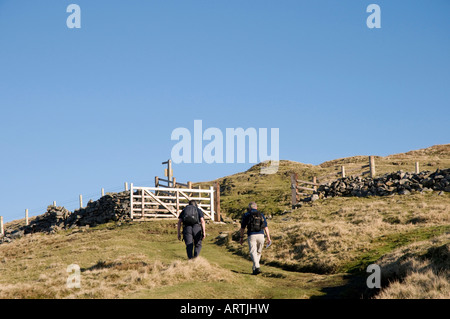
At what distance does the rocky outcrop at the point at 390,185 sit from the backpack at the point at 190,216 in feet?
66.8

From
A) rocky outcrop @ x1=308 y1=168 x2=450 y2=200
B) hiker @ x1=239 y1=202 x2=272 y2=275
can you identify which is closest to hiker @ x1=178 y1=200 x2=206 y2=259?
hiker @ x1=239 y1=202 x2=272 y2=275

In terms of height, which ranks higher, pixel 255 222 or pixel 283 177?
pixel 255 222

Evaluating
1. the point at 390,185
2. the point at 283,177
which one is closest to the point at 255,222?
the point at 390,185

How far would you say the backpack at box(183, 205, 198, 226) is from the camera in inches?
596

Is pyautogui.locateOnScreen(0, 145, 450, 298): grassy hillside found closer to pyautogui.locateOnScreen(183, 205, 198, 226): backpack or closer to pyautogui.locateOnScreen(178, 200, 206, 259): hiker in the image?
pyautogui.locateOnScreen(178, 200, 206, 259): hiker

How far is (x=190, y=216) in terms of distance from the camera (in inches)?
596

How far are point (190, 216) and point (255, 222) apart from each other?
206 centimetres

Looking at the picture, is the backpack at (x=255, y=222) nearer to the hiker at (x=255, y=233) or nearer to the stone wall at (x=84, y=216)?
the hiker at (x=255, y=233)

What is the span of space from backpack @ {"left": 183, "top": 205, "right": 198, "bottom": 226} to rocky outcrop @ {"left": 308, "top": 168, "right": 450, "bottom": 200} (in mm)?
20349

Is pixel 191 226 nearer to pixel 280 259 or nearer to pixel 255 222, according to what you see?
pixel 255 222
